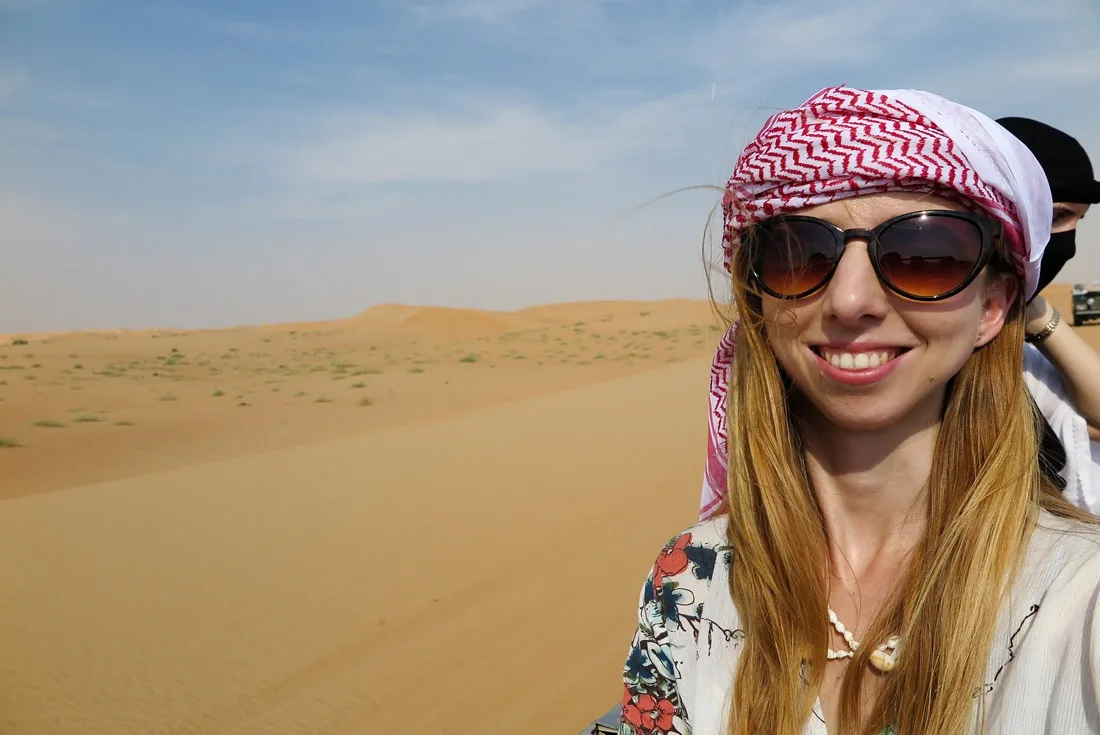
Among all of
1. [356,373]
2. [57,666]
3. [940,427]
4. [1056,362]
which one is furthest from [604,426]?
[356,373]

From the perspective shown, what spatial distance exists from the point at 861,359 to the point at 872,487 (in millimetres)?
276

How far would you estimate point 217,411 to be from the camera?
17.8m

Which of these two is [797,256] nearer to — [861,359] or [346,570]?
[861,359]

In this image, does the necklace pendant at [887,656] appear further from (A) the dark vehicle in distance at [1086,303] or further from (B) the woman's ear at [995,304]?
(A) the dark vehicle in distance at [1086,303]

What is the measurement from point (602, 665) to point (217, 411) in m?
15.0

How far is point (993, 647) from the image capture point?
4.11 feet

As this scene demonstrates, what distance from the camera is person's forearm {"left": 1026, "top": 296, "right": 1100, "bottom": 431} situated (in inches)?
90.0

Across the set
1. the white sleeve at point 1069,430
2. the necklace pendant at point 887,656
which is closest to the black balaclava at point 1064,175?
the white sleeve at point 1069,430

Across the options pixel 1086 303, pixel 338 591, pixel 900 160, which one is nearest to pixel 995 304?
pixel 900 160

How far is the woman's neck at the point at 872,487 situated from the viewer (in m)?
1.51

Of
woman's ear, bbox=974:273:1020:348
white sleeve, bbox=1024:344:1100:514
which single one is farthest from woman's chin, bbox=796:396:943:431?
white sleeve, bbox=1024:344:1100:514

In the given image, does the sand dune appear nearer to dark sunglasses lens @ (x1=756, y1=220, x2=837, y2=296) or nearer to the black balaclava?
the black balaclava

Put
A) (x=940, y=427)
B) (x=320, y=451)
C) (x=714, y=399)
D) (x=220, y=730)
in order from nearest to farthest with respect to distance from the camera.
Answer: (x=940, y=427) < (x=714, y=399) < (x=220, y=730) < (x=320, y=451)

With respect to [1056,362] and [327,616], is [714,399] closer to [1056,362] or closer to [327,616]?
[1056,362]
